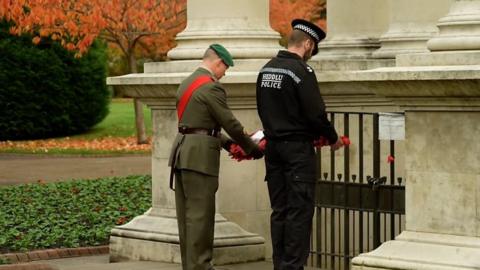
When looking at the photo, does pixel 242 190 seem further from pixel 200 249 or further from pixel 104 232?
pixel 104 232

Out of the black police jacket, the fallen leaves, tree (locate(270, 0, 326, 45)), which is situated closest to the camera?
the black police jacket

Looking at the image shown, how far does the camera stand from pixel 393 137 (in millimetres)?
9891

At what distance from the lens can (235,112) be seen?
1141 centimetres

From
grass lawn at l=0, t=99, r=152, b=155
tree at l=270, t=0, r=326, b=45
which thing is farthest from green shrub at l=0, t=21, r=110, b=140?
tree at l=270, t=0, r=326, b=45

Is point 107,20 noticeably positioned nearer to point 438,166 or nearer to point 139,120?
point 139,120

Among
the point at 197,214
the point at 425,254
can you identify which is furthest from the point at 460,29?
the point at 197,214

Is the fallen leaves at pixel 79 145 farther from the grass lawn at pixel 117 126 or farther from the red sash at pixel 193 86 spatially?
the red sash at pixel 193 86

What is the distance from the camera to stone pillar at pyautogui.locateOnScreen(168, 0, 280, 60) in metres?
11.7

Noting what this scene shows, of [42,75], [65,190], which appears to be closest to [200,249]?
[65,190]

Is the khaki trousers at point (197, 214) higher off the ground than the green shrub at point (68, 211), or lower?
higher

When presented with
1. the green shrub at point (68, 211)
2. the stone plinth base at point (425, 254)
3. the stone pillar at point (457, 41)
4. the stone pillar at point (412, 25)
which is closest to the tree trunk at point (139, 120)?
the green shrub at point (68, 211)

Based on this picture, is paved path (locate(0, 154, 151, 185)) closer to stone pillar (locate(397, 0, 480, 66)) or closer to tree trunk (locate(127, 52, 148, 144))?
tree trunk (locate(127, 52, 148, 144))

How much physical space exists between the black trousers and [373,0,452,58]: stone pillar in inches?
153

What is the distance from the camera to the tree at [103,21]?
93.6ft
